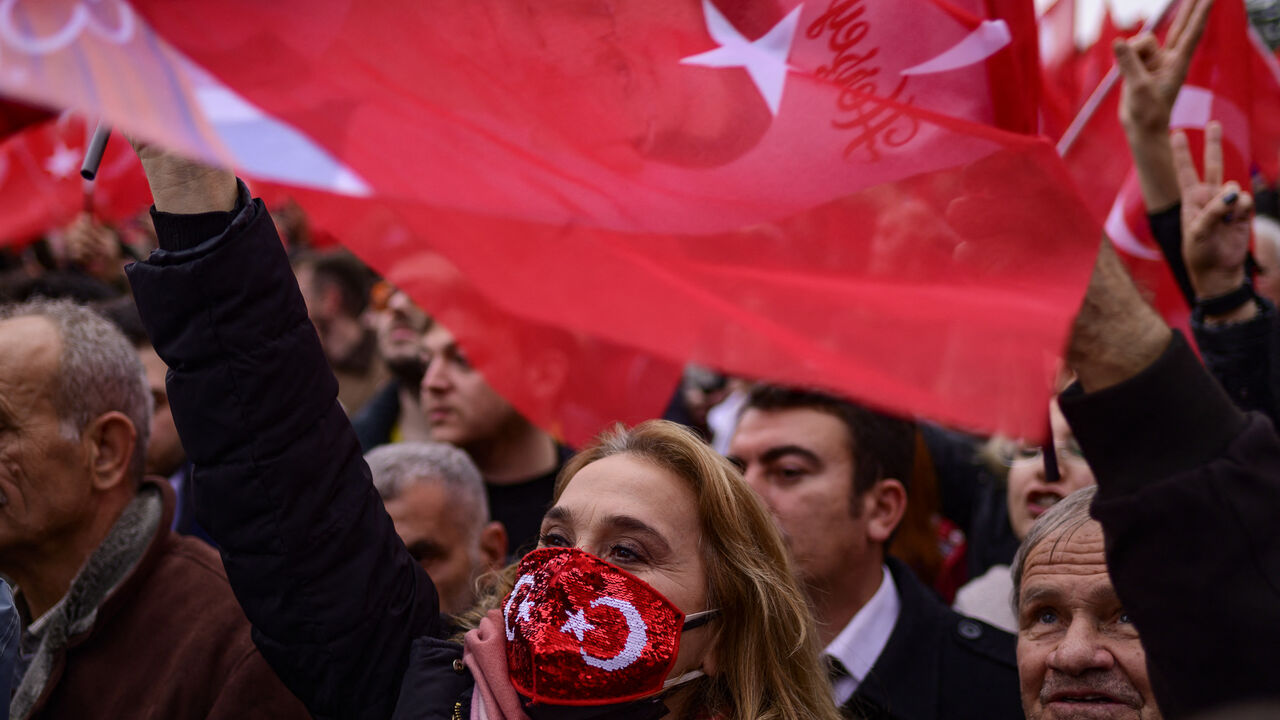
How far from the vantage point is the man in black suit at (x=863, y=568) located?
3.19 metres

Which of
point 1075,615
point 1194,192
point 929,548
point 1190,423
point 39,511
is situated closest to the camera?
point 1190,423

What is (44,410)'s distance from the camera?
2867 mm

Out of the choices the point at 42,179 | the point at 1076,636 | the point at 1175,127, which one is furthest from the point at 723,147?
the point at 42,179

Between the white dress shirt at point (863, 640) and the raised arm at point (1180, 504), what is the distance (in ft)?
5.49

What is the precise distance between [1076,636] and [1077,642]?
0.02m

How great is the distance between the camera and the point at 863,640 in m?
3.40

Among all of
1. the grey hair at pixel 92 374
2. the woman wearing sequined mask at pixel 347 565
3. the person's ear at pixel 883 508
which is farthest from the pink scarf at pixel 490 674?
the person's ear at pixel 883 508

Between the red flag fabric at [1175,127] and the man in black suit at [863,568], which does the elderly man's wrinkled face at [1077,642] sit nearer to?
the man in black suit at [863,568]

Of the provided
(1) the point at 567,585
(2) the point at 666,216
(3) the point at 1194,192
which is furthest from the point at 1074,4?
(1) the point at 567,585

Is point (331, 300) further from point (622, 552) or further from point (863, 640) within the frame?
point (622, 552)

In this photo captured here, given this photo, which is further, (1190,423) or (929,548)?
(929,548)

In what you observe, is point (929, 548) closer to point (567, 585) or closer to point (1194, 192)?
point (1194, 192)

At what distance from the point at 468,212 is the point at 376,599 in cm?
104

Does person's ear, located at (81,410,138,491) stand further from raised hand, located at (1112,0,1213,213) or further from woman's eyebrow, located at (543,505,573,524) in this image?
raised hand, located at (1112,0,1213,213)
